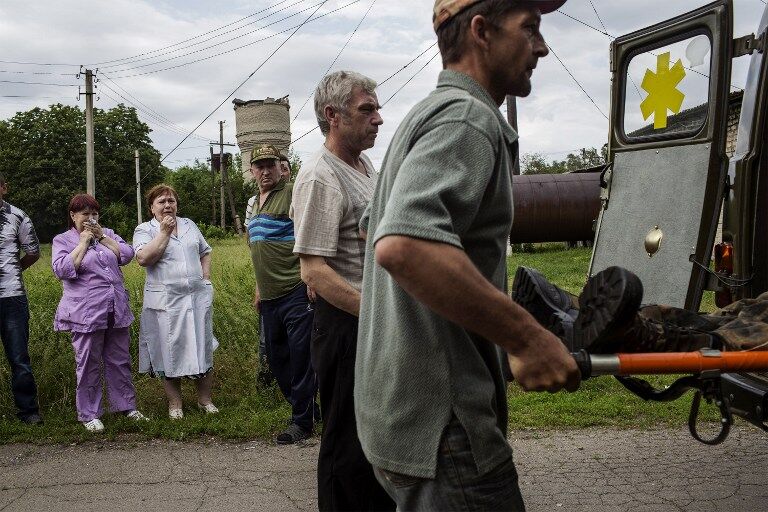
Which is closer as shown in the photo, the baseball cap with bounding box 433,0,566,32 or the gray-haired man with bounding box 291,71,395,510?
the baseball cap with bounding box 433,0,566,32

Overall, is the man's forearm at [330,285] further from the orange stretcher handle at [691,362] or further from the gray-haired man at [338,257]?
the orange stretcher handle at [691,362]

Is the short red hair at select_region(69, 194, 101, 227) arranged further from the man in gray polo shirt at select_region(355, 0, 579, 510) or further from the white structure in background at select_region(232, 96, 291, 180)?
the white structure in background at select_region(232, 96, 291, 180)

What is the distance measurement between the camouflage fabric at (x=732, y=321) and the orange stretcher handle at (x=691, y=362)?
46cm

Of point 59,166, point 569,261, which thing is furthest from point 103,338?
→ point 59,166

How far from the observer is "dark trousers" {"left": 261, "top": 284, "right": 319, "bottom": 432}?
507 cm

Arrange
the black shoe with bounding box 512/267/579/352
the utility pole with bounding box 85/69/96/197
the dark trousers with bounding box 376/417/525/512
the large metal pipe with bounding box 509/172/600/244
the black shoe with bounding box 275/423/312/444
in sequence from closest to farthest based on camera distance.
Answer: the dark trousers with bounding box 376/417/525/512, the black shoe with bounding box 512/267/579/352, the black shoe with bounding box 275/423/312/444, the large metal pipe with bounding box 509/172/600/244, the utility pole with bounding box 85/69/96/197

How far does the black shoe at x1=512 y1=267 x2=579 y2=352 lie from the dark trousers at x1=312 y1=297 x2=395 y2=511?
2.57 feet

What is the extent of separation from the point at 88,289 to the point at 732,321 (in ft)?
14.7

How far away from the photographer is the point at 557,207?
41.4 ft

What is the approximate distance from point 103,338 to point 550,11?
4806 mm

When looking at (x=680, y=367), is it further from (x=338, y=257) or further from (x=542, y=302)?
(x=338, y=257)

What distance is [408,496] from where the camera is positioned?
5.59ft

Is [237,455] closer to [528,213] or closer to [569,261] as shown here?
[528,213]

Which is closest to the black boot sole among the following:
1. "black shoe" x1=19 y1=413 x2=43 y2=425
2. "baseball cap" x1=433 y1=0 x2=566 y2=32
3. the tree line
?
"baseball cap" x1=433 y1=0 x2=566 y2=32
